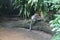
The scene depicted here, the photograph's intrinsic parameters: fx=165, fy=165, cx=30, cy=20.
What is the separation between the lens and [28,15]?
673 cm

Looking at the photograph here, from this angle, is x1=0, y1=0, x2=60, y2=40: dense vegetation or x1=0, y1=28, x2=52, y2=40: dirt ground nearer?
x1=0, y1=28, x2=52, y2=40: dirt ground

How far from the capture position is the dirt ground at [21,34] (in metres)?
4.80

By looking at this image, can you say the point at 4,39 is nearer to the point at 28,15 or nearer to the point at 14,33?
the point at 14,33

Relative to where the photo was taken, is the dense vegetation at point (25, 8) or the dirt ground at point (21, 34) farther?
the dense vegetation at point (25, 8)

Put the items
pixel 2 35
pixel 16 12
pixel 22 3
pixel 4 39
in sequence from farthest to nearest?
pixel 16 12 → pixel 22 3 → pixel 2 35 → pixel 4 39

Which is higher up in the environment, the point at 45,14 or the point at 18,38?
the point at 45,14

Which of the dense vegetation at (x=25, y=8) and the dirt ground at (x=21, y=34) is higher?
the dense vegetation at (x=25, y=8)

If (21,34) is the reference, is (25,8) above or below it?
above

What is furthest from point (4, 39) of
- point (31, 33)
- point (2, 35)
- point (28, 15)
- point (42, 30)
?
point (28, 15)

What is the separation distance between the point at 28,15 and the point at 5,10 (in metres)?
1.34

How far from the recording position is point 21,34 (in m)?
5.12

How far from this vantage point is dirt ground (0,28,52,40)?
4801 millimetres

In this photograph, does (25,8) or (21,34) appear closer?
(21,34)

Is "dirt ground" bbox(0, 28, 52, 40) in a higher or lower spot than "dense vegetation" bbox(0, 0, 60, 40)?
lower
